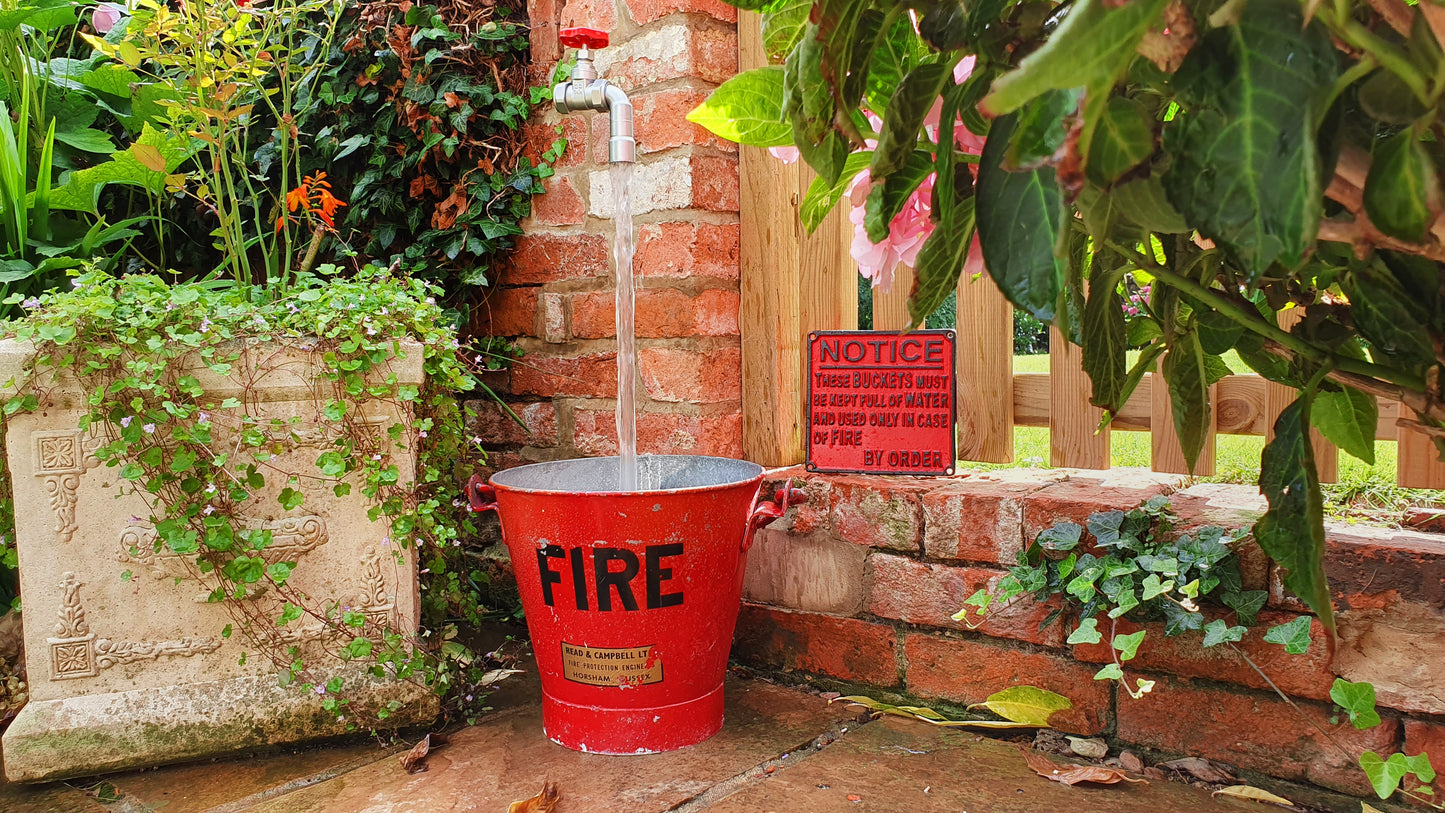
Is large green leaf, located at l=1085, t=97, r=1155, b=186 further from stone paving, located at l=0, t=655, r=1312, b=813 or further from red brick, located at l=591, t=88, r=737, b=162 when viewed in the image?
red brick, located at l=591, t=88, r=737, b=162

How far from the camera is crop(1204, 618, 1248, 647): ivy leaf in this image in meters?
1.25

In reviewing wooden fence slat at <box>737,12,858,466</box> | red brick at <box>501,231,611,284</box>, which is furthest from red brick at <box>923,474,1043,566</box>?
red brick at <box>501,231,611,284</box>

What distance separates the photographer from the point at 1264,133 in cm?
35

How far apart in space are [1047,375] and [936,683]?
547mm

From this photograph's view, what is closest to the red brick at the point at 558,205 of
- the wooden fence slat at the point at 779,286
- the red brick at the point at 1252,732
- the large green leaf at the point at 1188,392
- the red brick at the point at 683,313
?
the red brick at the point at 683,313

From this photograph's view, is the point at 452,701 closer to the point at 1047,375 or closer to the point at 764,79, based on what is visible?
the point at 1047,375

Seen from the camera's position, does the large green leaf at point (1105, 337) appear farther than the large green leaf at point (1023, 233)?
Yes

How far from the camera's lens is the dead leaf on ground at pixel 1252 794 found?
127cm

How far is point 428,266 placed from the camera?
2.15 m

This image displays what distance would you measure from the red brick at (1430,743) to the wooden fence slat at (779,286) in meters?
1.02

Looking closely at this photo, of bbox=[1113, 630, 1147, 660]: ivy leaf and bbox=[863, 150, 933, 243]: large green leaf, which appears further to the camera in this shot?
bbox=[1113, 630, 1147, 660]: ivy leaf

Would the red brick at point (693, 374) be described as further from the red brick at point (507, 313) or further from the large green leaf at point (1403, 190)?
the large green leaf at point (1403, 190)

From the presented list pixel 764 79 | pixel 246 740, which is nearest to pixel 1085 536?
pixel 764 79

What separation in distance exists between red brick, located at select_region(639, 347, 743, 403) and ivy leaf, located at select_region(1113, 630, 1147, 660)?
0.83 meters
